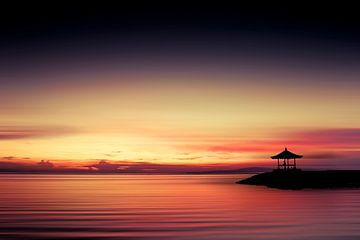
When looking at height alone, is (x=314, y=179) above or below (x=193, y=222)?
above

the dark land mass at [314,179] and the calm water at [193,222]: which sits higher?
the dark land mass at [314,179]

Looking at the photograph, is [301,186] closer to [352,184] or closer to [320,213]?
[352,184]

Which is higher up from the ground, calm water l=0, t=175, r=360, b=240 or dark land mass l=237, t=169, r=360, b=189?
dark land mass l=237, t=169, r=360, b=189

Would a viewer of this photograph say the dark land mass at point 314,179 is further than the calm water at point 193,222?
Yes

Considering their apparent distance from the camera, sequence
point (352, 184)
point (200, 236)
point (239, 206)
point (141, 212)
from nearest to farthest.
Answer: point (200, 236) → point (141, 212) → point (239, 206) → point (352, 184)

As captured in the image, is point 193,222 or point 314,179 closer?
point 193,222

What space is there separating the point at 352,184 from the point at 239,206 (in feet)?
123

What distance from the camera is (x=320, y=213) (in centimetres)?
4016

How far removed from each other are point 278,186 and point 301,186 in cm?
422

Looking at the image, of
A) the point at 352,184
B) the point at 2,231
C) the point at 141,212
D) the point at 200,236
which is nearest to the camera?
the point at 200,236

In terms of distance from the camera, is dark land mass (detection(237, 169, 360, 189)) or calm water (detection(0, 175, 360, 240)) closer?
calm water (detection(0, 175, 360, 240))

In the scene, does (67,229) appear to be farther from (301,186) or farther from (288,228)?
(301,186)

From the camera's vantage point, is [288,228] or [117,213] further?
[117,213]

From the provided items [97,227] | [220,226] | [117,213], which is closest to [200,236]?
[220,226]
